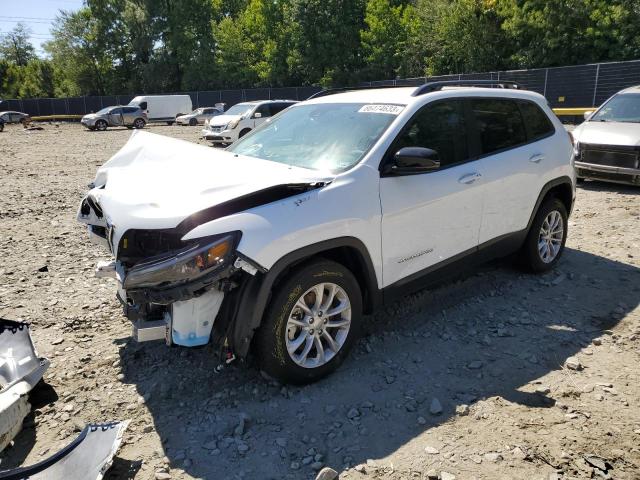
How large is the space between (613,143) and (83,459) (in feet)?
29.7

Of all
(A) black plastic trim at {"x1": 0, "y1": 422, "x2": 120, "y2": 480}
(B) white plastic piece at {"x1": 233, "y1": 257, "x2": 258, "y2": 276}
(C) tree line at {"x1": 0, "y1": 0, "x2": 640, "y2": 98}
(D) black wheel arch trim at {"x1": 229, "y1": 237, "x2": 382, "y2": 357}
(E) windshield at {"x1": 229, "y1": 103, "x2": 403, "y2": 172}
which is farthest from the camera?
(C) tree line at {"x1": 0, "y1": 0, "x2": 640, "y2": 98}

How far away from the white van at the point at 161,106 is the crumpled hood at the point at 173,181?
38.4 metres

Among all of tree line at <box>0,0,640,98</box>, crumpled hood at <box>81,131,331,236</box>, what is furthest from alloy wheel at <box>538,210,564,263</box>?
tree line at <box>0,0,640,98</box>

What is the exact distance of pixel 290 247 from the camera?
3035 millimetres

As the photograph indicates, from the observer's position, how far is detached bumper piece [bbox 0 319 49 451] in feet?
9.14

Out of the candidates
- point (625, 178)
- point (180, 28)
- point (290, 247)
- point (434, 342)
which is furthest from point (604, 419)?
point (180, 28)

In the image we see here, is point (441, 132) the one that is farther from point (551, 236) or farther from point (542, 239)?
point (551, 236)

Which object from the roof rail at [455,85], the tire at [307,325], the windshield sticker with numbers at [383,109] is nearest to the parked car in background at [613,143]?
the roof rail at [455,85]

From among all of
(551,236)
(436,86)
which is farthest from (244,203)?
(551,236)

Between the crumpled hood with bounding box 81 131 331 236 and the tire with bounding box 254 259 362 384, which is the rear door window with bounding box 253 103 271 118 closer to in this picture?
the crumpled hood with bounding box 81 131 331 236

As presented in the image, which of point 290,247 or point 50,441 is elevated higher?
point 290,247

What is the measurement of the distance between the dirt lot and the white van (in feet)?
123

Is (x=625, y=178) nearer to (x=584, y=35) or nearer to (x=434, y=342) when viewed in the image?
(x=434, y=342)

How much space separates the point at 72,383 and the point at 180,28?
60.0m
